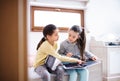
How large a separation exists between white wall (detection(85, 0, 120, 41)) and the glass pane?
0.68 ft

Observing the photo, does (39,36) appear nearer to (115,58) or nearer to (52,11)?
(52,11)

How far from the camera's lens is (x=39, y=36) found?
2277 millimetres

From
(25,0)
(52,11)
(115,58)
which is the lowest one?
(115,58)

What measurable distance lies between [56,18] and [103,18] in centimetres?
83

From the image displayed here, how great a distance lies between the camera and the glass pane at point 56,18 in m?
2.30

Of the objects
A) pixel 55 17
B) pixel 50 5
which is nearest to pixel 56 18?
pixel 55 17

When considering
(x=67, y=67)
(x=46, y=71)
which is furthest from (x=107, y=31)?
(x=46, y=71)

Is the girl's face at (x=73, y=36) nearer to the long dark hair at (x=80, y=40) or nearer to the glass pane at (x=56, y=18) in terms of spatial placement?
the long dark hair at (x=80, y=40)

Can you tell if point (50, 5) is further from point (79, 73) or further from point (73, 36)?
point (79, 73)

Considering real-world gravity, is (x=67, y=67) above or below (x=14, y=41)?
below

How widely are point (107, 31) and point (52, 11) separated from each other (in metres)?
1.01

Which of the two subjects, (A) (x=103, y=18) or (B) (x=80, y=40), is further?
(A) (x=103, y=18)

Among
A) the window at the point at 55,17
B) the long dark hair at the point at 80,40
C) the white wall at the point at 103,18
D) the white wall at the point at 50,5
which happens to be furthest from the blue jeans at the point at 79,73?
the white wall at the point at 103,18

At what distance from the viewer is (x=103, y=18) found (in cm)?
275
